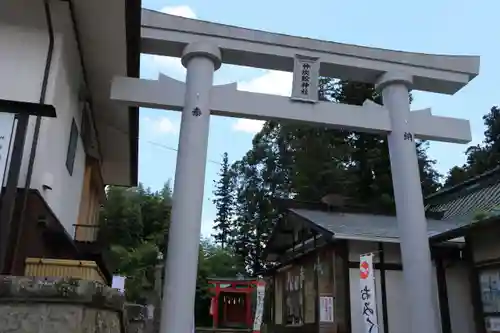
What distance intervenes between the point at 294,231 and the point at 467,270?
4.89 m

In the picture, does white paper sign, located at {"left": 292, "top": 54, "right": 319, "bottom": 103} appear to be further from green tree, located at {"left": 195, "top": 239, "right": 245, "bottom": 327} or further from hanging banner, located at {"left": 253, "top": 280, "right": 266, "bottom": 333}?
green tree, located at {"left": 195, "top": 239, "right": 245, "bottom": 327}

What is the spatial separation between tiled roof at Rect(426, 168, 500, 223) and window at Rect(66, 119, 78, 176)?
868 cm

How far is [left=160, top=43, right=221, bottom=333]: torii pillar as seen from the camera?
5879 millimetres

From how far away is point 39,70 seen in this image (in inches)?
198

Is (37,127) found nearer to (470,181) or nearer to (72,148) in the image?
(72,148)

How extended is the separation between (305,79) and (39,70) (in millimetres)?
4027

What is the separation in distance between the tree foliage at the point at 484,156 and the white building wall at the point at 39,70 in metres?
21.5

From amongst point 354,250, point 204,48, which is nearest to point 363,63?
point 204,48

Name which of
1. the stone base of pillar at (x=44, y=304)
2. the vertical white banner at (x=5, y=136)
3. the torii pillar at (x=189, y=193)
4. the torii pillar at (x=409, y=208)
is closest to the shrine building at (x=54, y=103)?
the vertical white banner at (x=5, y=136)

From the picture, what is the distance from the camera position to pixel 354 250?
924 cm

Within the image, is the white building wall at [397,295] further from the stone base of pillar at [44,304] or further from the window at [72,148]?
the stone base of pillar at [44,304]

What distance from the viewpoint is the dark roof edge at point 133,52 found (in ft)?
17.6

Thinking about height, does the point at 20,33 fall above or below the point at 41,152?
above

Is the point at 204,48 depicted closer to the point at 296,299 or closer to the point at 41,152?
the point at 41,152
